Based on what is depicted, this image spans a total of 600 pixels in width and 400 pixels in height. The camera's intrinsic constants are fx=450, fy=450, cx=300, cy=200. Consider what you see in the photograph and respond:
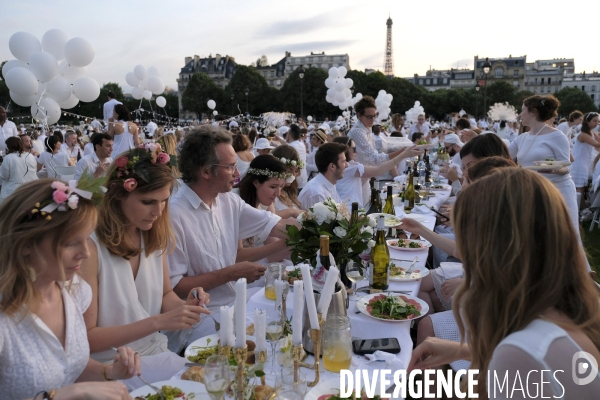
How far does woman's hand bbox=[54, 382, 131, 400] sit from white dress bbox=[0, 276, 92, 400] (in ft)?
0.66

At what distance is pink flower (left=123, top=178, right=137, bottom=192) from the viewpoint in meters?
2.26

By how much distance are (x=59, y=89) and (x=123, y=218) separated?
7247mm

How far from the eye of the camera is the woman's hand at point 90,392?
151 cm

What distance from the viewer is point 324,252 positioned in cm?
212

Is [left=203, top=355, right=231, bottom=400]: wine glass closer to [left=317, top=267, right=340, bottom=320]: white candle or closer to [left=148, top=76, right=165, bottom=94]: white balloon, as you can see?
[left=317, top=267, right=340, bottom=320]: white candle

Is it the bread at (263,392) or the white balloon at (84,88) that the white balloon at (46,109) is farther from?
the bread at (263,392)

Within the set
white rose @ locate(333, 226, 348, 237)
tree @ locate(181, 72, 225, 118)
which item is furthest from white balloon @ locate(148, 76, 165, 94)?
tree @ locate(181, 72, 225, 118)

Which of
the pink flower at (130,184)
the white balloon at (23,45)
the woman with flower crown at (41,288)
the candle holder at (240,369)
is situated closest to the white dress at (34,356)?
the woman with flower crown at (41,288)

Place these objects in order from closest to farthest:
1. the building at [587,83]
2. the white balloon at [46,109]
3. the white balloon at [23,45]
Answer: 1. the white balloon at [23,45]
2. the white balloon at [46,109]
3. the building at [587,83]

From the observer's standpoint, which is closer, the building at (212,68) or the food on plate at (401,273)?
the food on plate at (401,273)

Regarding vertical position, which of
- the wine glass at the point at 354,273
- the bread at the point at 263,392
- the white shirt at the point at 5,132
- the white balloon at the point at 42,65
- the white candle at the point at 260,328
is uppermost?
the white balloon at the point at 42,65

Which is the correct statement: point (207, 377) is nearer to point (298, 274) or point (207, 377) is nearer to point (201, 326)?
point (298, 274)

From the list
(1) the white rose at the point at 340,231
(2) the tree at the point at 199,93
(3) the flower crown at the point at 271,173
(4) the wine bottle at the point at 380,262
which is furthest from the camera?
(2) the tree at the point at 199,93

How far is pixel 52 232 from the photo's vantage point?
164 cm
